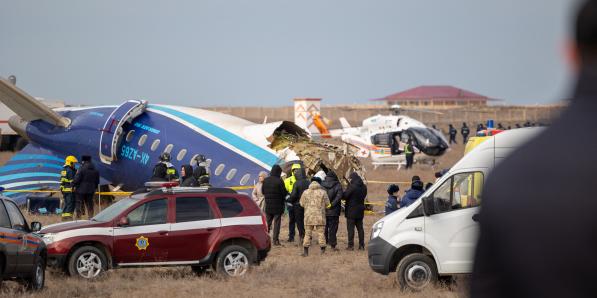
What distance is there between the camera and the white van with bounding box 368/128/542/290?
1347cm

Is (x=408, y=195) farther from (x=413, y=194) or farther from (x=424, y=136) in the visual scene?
(x=424, y=136)

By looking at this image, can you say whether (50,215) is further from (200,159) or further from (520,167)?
(520,167)

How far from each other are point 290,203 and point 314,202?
230 centimetres

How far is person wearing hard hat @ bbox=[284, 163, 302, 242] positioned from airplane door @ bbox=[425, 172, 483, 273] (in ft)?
24.1

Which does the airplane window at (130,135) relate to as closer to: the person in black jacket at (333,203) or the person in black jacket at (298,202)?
the person in black jacket at (298,202)

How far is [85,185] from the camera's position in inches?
880

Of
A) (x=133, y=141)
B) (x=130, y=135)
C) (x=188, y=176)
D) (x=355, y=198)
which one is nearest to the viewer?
(x=355, y=198)

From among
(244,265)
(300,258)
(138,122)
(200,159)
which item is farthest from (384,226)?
(138,122)

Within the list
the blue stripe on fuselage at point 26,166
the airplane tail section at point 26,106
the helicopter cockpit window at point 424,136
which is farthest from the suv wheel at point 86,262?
the helicopter cockpit window at point 424,136

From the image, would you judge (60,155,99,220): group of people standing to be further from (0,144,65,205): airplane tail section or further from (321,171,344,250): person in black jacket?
(321,171,344,250): person in black jacket

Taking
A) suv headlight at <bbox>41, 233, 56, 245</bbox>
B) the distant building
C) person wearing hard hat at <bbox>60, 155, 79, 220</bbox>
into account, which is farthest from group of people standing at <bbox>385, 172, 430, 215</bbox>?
the distant building

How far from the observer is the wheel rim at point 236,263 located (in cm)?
1525

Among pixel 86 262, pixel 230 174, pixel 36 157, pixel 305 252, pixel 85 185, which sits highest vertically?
pixel 36 157

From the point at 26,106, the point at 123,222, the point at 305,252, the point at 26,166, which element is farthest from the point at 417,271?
the point at 26,166
